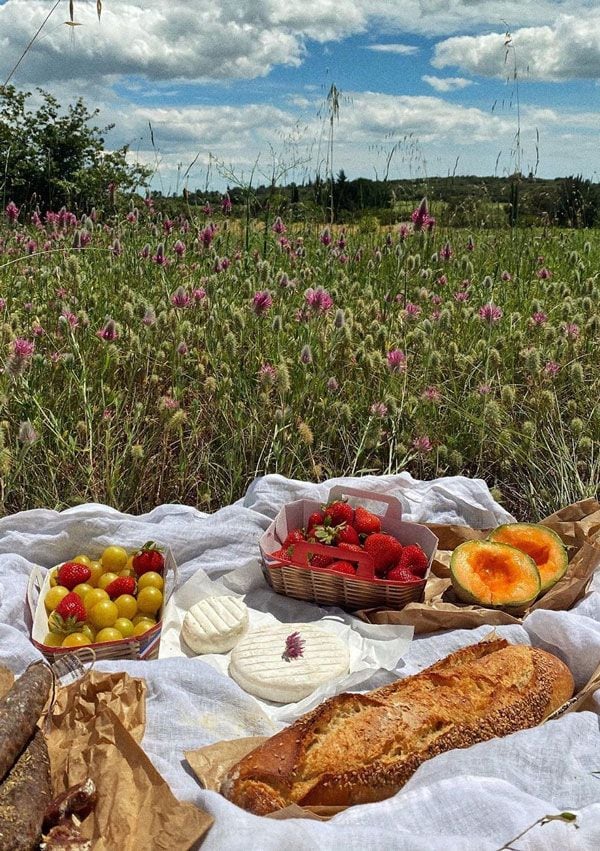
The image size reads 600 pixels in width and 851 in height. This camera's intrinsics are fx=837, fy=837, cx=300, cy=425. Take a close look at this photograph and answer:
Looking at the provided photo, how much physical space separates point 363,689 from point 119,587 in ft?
2.88

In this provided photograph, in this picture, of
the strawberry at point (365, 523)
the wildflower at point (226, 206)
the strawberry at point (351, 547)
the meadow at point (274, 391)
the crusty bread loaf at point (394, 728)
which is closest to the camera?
the crusty bread loaf at point (394, 728)

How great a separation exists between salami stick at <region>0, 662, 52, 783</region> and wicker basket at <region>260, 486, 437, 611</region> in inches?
39.5

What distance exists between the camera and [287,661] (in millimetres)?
2502

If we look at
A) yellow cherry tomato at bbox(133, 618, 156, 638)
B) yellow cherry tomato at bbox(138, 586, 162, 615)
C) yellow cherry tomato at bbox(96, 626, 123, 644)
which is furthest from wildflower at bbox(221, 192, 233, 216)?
yellow cherry tomato at bbox(96, 626, 123, 644)

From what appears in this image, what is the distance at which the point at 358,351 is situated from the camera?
3967mm

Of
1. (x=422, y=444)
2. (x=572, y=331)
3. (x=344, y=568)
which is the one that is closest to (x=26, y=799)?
(x=344, y=568)

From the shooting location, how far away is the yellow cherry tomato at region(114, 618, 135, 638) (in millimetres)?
2621

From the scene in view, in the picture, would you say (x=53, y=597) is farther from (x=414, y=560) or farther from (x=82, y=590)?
(x=414, y=560)

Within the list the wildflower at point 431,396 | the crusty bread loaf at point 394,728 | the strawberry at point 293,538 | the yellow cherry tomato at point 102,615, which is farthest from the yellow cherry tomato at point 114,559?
the wildflower at point 431,396

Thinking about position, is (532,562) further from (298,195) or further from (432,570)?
(298,195)

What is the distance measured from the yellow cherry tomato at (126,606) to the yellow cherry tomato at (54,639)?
20 cm

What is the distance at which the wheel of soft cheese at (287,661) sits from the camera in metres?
2.44

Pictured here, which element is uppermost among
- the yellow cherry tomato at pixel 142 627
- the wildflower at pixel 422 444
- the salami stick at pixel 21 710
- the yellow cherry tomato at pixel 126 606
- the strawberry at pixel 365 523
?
the wildflower at pixel 422 444

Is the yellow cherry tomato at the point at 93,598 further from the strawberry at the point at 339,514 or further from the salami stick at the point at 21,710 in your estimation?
the strawberry at the point at 339,514
